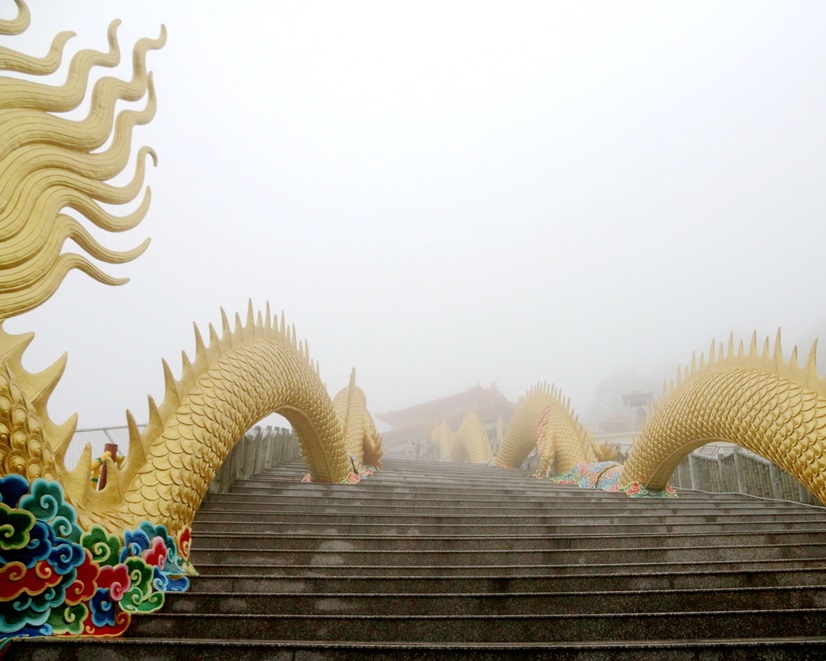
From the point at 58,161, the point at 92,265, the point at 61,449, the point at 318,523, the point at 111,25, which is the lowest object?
→ the point at 318,523

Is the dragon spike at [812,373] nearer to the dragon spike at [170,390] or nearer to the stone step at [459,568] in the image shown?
the stone step at [459,568]

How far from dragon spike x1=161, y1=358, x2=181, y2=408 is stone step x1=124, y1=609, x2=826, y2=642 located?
1195 millimetres

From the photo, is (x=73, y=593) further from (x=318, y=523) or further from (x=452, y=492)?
(x=452, y=492)

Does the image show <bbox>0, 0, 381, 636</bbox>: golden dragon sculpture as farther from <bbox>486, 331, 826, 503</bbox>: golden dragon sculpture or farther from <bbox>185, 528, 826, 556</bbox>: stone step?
<bbox>486, 331, 826, 503</bbox>: golden dragon sculpture

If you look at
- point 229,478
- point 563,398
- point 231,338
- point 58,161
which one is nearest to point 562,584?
point 231,338

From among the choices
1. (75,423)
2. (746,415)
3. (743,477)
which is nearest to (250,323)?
(75,423)

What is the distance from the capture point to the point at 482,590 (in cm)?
281

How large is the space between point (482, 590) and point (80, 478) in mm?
1877

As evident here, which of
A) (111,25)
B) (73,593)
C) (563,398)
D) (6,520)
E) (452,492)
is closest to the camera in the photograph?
(6,520)

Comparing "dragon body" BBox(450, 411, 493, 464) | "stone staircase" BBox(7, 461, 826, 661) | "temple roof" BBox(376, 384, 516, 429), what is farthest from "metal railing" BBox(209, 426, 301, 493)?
"temple roof" BBox(376, 384, 516, 429)

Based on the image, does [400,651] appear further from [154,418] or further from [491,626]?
[154,418]

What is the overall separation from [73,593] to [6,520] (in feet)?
1.33

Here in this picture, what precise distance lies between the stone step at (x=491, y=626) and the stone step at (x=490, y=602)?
0.24 m

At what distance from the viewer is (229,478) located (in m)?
5.34
